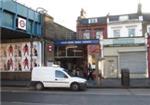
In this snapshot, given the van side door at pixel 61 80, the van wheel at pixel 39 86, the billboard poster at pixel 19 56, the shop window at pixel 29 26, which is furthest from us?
the billboard poster at pixel 19 56

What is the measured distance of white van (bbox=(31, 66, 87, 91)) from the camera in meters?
25.6

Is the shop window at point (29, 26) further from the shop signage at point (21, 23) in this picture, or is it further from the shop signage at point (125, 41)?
the shop signage at point (125, 41)

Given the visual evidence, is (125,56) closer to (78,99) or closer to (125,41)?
(125,41)

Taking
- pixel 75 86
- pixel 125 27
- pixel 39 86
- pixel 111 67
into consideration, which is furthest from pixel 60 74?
pixel 125 27

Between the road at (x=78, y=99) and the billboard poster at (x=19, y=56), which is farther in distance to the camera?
the billboard poster at (x=19, y=56)

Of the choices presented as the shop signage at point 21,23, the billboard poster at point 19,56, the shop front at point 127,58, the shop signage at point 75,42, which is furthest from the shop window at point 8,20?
the shop front at point 127,58

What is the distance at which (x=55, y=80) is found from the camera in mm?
26047

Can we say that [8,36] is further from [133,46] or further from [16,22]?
[133,46]

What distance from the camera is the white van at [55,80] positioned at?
25562mm

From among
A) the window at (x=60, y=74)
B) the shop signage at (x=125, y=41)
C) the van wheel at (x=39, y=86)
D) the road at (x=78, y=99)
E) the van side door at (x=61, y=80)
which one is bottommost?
the road at (x=78, y=99)

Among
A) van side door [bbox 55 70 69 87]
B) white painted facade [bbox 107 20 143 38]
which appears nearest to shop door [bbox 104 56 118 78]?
white painted facade [bbox 107 20 143 38]

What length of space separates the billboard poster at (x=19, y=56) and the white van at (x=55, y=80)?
32.7 ft

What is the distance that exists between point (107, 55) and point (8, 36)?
36.5 ft

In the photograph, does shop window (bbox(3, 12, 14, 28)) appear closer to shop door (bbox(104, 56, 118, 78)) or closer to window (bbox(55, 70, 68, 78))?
window (bbox(55, 70, 68, 78))
